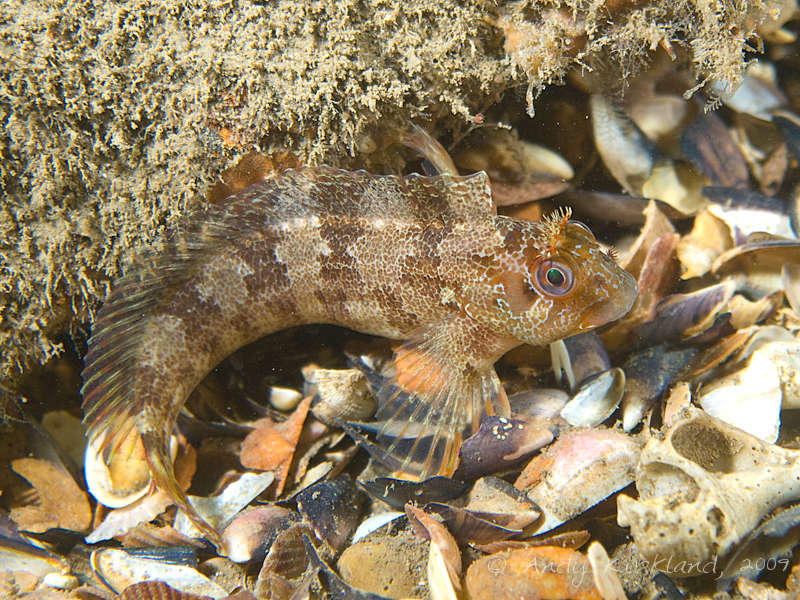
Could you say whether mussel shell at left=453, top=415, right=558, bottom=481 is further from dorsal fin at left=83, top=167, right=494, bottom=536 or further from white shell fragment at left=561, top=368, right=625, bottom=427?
dorsal fin at left=83, top=167, right=494, bottom=536

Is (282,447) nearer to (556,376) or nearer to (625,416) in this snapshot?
(556,376)

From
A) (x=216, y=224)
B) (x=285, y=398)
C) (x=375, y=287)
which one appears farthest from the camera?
(x=285, y=398)

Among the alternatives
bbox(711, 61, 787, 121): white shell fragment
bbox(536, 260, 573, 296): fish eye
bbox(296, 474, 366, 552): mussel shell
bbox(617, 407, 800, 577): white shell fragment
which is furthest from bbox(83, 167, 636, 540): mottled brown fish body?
bbox(711, 61, 787, 121): white shell fragment

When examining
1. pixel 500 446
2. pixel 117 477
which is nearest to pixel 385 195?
pixel 500 446

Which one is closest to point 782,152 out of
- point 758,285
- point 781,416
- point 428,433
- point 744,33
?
point 758,285

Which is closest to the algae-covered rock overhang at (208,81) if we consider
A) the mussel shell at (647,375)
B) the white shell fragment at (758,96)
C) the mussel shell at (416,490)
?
the white shell fragment at (758,96)

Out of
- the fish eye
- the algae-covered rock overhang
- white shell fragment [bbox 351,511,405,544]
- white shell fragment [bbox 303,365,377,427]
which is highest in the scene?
the algae-covered rock overhang

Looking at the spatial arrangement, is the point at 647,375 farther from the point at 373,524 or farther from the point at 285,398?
the point at 285,398
